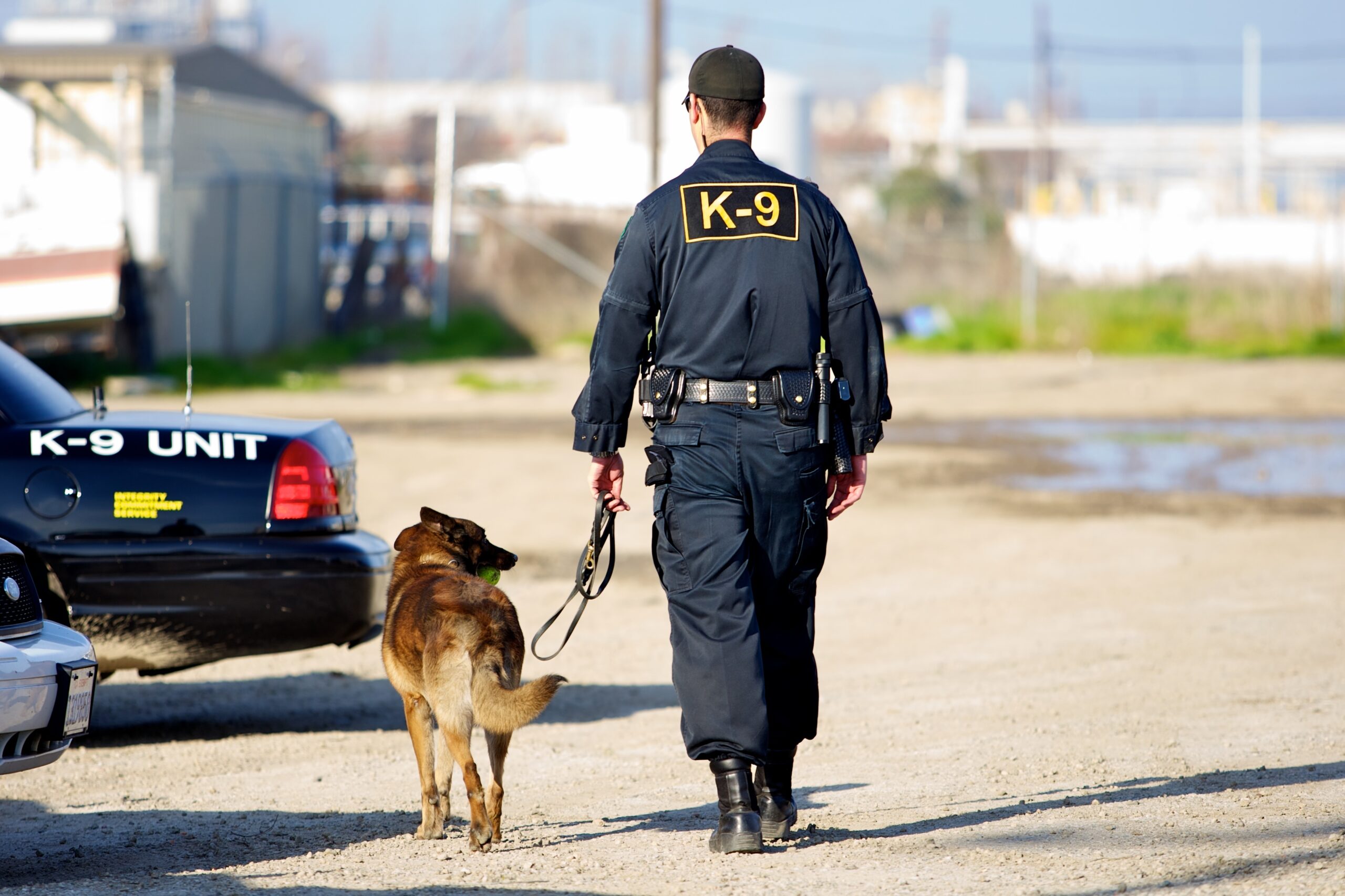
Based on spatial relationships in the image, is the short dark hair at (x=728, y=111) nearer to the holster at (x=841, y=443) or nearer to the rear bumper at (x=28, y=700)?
the holster at (x=841, y=443)

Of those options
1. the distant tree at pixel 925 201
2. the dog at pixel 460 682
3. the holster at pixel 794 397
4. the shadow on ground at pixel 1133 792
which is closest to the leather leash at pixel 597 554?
the dog at pixel 460 682

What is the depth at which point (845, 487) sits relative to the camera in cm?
423

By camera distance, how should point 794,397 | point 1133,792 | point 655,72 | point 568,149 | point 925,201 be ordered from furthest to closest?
point 568,149
point 925,201
point 655,72
point 1133,792
point 794,397

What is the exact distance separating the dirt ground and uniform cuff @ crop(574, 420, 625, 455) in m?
1.06

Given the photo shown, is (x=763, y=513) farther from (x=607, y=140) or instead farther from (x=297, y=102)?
(x=607, y=140)

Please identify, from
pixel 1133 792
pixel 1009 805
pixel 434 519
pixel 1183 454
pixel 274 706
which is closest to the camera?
pixel 1009 805

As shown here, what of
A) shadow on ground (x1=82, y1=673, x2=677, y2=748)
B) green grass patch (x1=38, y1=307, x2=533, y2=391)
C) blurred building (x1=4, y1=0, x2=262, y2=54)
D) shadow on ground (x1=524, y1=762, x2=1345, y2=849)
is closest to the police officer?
shadow on ground (x1=524, y1=762, x2=1345, y2=849)

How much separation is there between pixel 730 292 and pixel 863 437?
1.72ft

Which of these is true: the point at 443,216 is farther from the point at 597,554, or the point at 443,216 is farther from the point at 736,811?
the point at 736,811

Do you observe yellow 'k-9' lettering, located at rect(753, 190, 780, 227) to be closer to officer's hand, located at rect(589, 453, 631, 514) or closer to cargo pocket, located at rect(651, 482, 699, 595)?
cargo pocket, located at rect(651, 482, 699, 595)

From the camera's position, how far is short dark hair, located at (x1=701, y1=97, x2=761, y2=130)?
4.14 m

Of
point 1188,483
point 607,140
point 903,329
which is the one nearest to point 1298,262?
point 903,329

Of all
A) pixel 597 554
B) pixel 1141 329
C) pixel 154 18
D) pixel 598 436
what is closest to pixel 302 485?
pixel 597 554

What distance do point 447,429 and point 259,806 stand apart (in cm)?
1236
